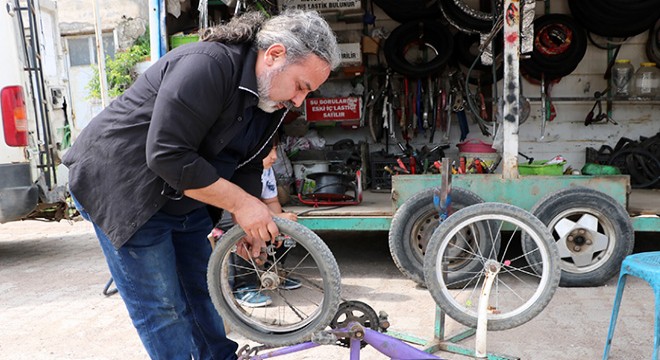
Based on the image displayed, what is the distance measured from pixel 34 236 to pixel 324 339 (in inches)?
260

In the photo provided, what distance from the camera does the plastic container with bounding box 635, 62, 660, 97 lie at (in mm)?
6141

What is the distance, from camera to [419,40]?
640 centimetres

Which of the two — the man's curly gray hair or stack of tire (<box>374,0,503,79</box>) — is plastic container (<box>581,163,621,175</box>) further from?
the man's curly gray hair

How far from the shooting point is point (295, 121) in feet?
21.4

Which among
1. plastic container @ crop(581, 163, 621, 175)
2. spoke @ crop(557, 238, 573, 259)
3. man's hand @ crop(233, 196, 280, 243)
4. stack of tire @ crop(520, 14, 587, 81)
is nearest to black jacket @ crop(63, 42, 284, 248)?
man's hand @ crop(233, 196, 280, 243)

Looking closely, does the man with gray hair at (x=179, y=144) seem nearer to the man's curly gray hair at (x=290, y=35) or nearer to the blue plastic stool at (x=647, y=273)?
the man's curly gray hair at (x=290, y=35)

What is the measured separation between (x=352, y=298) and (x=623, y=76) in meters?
4.28

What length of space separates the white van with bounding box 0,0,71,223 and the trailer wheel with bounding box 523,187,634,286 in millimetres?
4591

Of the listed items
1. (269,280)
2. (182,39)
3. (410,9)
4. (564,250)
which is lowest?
(564,250)

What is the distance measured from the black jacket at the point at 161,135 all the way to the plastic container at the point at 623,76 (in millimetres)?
5655

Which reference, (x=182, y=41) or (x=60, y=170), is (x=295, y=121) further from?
(x=60, y=170)

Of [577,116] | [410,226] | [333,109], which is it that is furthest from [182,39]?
[577,116]

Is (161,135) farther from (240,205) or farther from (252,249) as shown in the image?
(252,249)

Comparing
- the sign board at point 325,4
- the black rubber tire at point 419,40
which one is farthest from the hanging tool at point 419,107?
the sign board at point 325,4
